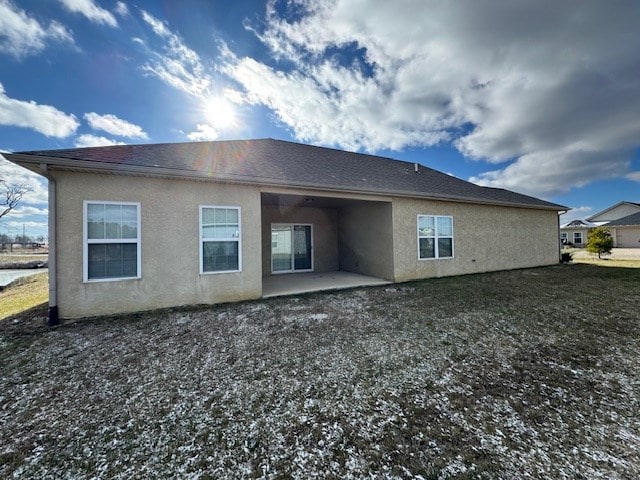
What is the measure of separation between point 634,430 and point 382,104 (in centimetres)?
1189

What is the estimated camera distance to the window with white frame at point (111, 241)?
17.9 ft

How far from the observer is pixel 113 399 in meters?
2.93

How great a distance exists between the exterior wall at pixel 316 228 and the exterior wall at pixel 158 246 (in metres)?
3.95

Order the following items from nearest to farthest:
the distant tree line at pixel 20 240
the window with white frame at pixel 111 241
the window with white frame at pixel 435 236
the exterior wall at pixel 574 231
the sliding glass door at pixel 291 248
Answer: the window with white frame at pixel 111 241 → the window with white frame at pixel 435 236 → the sliding glass door at pixel 291 248 → the distant tree line at pixel 20 240 → the exterior wall at pixel 574 231

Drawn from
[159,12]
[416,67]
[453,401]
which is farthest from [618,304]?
[159,12]

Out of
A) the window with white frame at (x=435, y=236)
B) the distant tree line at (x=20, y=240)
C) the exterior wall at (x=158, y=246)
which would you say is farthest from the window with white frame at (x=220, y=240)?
the distant tree line at (x=20, y=240)

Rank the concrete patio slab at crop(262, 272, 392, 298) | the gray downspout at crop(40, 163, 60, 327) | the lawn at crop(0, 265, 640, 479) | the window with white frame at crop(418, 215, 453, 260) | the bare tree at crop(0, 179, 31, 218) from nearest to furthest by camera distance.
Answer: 1. the lawn at crop(0, 265, 640, 479)
2. the gray downspout at crop(40, 163, 60, 327)
3. the concrete patio slab at crop(262, 272, 392, 298)
4. the window with white frame at crop(418, 215, 453, 260)
5. the bare tree at crop(0, 179, 31, 218)

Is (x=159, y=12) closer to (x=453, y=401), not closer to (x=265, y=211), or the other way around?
(x=265, y=211)

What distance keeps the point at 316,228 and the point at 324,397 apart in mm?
9059

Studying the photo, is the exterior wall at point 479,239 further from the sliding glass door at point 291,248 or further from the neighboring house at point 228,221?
the sliding glass door at point 291,248

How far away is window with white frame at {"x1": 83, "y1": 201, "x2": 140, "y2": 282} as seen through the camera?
5441 mm

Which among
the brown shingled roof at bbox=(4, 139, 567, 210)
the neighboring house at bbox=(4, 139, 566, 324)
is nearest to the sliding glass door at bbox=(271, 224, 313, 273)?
the neighboring house at bbox=(4, 139, 566, 324)

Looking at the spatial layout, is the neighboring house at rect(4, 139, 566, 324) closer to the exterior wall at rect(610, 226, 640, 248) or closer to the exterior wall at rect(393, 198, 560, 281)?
the exterior wall at rect(393, 198, 560, 281)

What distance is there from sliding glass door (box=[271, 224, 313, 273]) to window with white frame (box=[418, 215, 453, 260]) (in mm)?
4712
